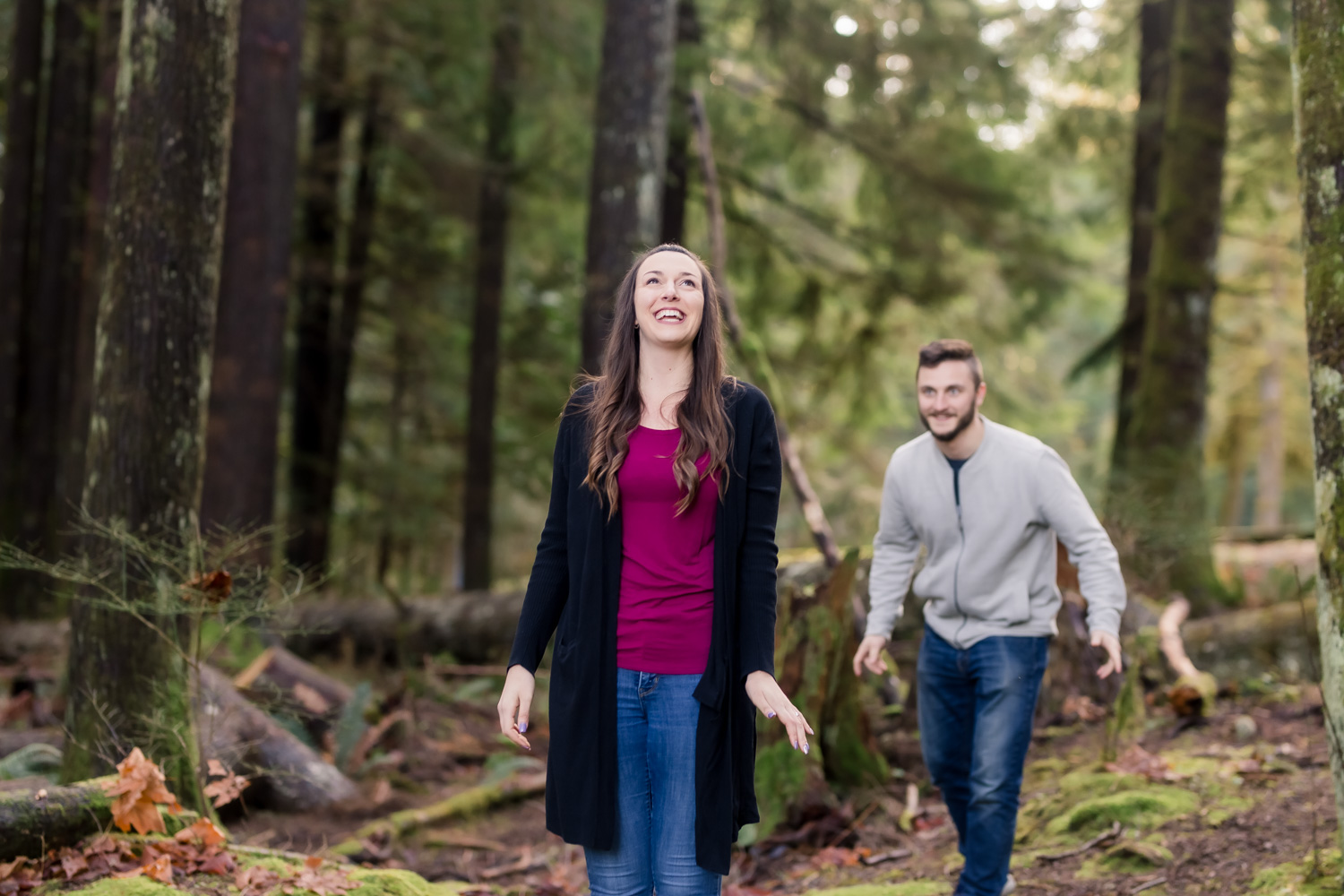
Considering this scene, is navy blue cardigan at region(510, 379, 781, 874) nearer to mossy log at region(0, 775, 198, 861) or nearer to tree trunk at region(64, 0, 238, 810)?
mossy log at region(0, 775, 198, 861)

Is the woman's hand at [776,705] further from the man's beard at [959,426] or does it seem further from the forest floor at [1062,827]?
the forest floor at [1062,827]

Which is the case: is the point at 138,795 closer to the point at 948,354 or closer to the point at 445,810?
the point at 445,810

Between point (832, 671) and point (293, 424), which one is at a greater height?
point (293, 424)

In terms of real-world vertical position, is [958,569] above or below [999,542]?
below

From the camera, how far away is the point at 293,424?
51.1 feet

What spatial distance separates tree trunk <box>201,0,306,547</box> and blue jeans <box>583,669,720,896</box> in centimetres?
629

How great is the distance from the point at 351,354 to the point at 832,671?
35.9 feet

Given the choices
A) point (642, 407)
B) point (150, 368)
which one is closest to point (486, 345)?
point (150, 368)

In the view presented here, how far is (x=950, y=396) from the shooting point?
4328mm

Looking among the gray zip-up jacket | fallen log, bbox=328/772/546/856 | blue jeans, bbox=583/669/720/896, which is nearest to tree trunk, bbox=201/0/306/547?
fallen log, bbox=328/772/546/856

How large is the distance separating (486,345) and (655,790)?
1145cm

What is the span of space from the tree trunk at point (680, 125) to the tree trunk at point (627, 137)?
2.50m

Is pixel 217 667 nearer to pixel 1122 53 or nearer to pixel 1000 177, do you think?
pixel 1000 177

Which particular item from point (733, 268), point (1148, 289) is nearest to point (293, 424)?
point (733, 268)
